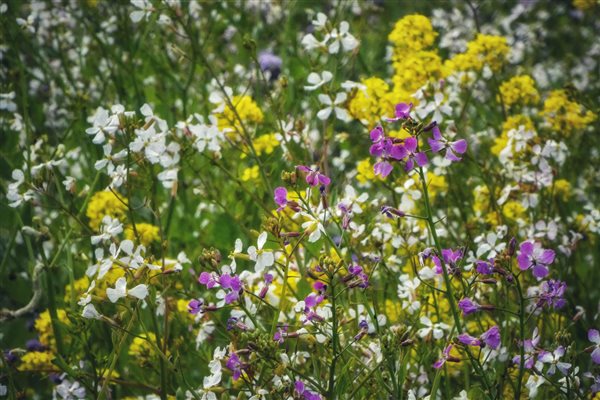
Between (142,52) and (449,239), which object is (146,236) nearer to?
(449,239)

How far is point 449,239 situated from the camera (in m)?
2.27

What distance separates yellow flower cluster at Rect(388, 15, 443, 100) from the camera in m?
2.35

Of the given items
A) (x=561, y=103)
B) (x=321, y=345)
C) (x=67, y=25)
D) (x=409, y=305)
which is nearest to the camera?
(x=321, y=345)

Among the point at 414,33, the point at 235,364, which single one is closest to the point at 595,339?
the point at 235,364

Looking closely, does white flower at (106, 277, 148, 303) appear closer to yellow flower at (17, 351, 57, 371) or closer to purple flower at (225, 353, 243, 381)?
purple flower at (225, 353, 243, 381)

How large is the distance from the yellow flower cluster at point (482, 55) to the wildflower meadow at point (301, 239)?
10mm

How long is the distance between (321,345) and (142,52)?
1.99m

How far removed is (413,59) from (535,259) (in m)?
1.15

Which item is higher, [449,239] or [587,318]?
[449,239]

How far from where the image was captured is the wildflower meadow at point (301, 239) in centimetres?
137

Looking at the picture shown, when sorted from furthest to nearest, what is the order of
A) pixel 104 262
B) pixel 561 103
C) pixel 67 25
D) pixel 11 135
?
pixel 67 25, pixel 11 135, pixel 561 103, pixel 104 262

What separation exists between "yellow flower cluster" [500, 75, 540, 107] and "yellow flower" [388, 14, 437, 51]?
345 mm

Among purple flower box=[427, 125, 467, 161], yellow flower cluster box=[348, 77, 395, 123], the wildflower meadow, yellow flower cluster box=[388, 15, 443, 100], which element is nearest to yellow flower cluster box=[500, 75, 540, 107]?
the wildflower meadow

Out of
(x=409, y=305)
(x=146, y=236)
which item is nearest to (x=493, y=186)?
(x=409, y=305)
